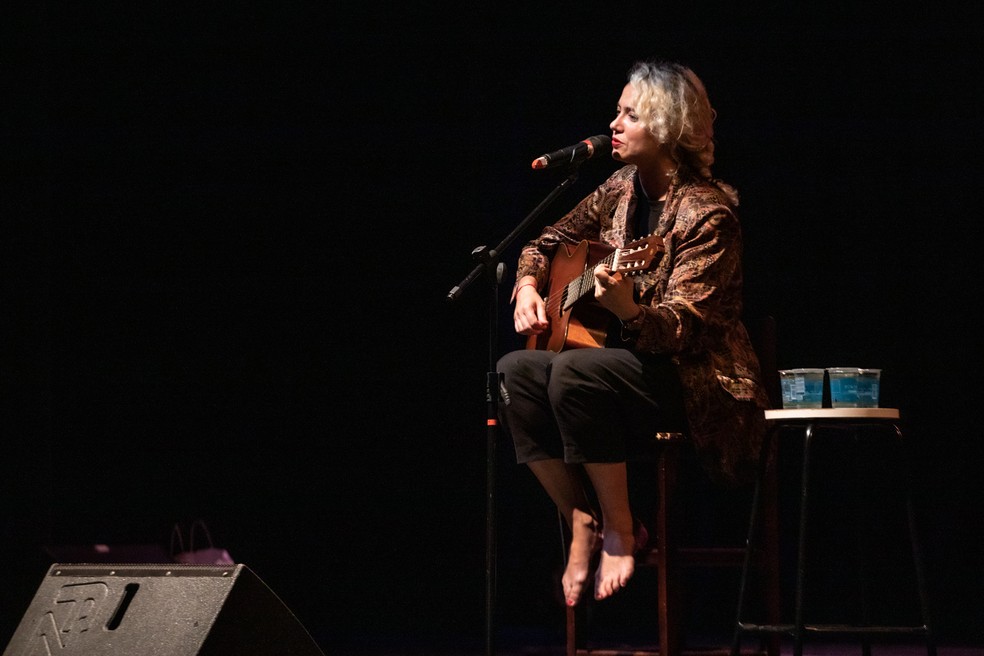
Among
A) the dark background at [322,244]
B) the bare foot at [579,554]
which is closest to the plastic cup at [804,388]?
the bare foot at [579,554]

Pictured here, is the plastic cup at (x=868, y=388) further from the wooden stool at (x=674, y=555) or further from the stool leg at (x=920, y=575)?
the wooden stool at (x=674, y=555)

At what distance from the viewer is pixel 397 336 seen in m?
3.54

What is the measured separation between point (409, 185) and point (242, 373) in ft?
2.55

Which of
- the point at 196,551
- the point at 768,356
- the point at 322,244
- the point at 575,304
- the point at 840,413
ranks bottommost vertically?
the point at 196,551

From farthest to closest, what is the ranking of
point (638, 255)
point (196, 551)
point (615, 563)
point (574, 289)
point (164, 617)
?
point (196, 551) → point (574, 289) → point (615, 563) → point (638, 255) → point (164, 617)

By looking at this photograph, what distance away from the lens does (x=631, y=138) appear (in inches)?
106

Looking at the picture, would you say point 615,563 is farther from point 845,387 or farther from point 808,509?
point 845,387

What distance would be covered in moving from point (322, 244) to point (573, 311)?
47.9 inches

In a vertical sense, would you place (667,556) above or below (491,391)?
below

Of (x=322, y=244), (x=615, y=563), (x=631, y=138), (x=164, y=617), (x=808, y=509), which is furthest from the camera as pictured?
(x=322, y=244)

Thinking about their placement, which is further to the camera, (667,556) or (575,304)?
(575,304)

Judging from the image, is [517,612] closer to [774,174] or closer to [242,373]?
[242,373]

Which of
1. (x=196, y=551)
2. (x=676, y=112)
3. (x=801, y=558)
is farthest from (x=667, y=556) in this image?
(x=196, y=551)

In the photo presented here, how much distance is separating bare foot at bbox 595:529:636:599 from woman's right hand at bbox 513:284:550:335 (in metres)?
0.49
